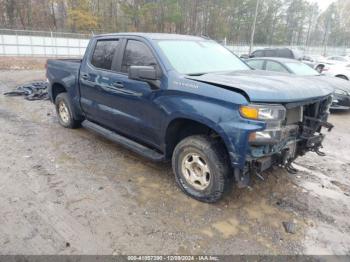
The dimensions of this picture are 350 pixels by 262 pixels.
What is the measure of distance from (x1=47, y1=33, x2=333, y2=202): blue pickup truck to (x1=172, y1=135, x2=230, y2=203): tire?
1 cm

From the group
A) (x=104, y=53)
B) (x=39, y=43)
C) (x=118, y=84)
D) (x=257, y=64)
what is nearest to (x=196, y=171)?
(x=118, y=84)

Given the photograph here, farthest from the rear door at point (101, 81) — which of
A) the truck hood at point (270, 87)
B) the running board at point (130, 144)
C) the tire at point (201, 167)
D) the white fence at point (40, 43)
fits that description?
the white fence at point (40, 43)

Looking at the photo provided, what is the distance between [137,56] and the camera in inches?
147

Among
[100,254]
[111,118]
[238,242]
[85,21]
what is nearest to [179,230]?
[238,242]

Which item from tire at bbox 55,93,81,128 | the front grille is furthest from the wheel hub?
tire at bbox 55,93,81,128

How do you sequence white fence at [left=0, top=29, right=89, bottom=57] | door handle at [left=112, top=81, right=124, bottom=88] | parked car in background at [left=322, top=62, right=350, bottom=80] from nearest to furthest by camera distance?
door handle at [left=112, top=81, right=124, bottom=88], parked car in background at [left=322, top=62, right=350, bottom=80], white fence at [left=0, top=29, right=89, bottom=57]

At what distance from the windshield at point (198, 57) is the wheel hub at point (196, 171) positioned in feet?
3.37

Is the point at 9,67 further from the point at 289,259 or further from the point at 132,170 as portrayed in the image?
the point at 289,259

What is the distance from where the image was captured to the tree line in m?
33.5

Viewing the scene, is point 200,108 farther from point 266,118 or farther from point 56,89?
point 56,89

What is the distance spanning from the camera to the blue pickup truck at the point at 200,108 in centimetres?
267

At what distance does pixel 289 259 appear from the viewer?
2.46 m

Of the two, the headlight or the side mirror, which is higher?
the side mirror

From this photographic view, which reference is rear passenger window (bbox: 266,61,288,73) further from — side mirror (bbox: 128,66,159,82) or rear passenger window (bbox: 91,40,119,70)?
side mirror (bbox: 128,66,159,82)
